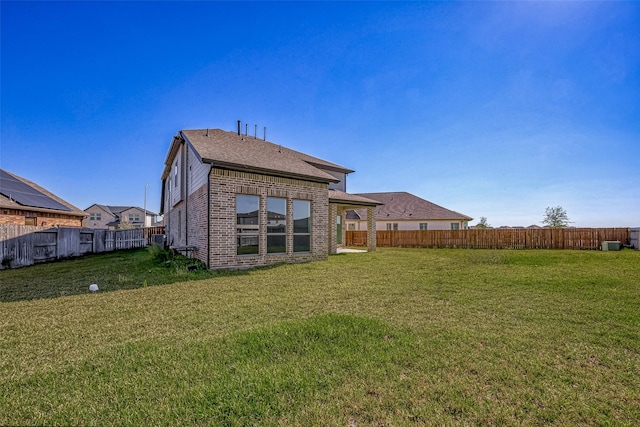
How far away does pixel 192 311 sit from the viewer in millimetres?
4777

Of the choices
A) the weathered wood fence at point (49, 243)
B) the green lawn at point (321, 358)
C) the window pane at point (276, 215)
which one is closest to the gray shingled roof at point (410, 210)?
the window pane at point (276, 215)

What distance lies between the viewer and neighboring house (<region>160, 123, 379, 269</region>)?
9.13 m

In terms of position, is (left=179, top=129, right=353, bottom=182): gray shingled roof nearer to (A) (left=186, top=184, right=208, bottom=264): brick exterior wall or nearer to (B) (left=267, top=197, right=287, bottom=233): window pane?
(B) (left=267, top=197, right=287, bottom=233): window pane

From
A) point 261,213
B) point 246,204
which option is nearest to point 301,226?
point 261,213

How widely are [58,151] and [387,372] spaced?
2172 cm

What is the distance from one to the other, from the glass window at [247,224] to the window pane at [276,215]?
0.47 metres

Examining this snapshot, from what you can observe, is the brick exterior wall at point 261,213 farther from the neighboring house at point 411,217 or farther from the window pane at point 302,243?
the neighboring house at point 411,217

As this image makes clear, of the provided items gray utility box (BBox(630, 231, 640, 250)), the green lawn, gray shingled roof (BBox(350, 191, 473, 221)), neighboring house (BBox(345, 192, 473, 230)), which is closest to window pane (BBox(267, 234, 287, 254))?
the green lawn

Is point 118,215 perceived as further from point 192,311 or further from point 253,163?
point 192,311

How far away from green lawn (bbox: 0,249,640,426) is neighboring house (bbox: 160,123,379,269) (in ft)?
11.2

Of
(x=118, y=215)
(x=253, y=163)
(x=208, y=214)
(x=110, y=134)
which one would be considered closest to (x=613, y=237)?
Answer: (x=253, y=163)

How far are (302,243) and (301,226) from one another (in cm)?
70

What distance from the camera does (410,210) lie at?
31.1 metres

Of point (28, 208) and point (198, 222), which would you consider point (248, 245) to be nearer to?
point (198, 222)
